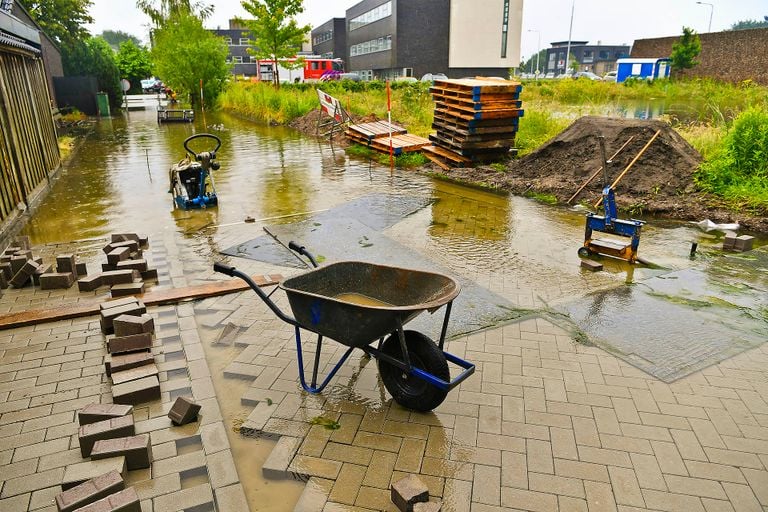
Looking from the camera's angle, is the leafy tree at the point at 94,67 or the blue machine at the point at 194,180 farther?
the leafy tree at the point at 94,67

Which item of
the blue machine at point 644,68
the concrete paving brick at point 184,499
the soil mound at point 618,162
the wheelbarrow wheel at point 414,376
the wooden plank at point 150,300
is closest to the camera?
the concrete paving brick at point 184,499

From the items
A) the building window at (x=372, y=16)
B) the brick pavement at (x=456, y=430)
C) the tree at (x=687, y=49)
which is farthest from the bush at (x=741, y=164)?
the building window at (x=372, y=16)

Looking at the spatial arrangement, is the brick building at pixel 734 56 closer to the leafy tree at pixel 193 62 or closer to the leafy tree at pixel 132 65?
the leafy tree at pixel 193 62

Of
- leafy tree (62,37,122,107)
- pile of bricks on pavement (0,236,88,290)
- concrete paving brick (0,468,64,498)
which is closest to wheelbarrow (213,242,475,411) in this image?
concrete paving brick (0,468,64,498)

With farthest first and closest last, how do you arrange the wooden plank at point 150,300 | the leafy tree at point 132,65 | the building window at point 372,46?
the building window at point 372,46
the leafy tree at point 132,65
the wooden plank at point 150,300

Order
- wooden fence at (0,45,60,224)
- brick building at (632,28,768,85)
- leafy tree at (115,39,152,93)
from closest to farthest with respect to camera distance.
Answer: wooden fence at (0,45,60,224) < leafy tree at (115,39,152,93) < brick building at (632,28,768,85)

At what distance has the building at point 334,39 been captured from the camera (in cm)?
6869

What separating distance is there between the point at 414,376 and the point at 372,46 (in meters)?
54.9

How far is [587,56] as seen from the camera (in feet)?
360

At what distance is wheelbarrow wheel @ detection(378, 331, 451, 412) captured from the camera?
3.52m

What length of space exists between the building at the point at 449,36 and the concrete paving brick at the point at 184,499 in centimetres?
4877

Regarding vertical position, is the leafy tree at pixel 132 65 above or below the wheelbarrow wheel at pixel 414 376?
above

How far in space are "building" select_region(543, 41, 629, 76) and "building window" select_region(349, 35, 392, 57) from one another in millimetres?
57150

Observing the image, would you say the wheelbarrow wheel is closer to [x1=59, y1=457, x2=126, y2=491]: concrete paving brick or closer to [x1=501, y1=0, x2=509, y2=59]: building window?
[x1=59, y1=457, x2=126, y2=491]: concrete paving brick
